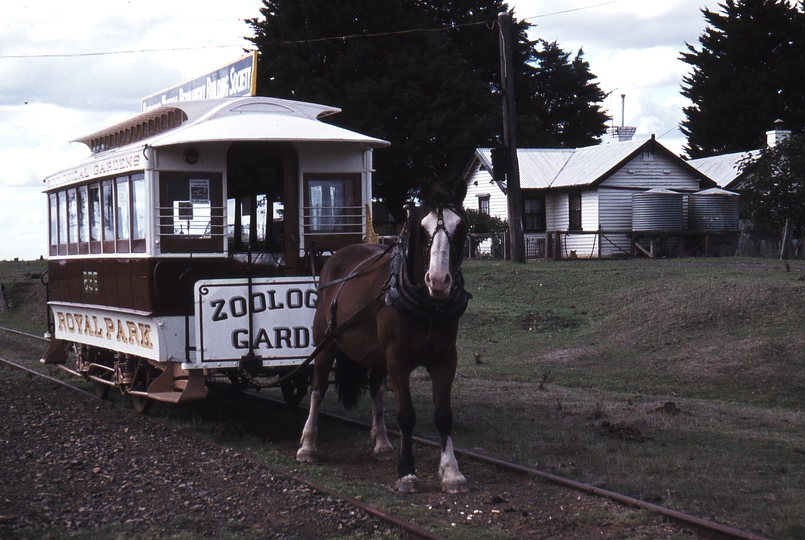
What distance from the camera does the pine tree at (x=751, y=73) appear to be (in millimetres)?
49969

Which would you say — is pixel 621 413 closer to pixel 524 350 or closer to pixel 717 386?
pixel 717 386

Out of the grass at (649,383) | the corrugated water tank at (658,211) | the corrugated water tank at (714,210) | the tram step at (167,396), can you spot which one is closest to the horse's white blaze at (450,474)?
the grass at (649,383)

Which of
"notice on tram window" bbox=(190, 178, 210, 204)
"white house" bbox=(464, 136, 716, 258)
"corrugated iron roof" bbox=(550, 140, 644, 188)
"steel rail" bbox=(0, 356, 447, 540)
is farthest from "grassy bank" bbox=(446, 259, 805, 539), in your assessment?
"corrugated iron roof" bbox=(550, 140, 644, 188)

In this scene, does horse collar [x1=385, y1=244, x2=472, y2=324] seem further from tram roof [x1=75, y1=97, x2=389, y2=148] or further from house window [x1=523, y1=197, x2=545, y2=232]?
house window [x1=523, y1=197, x2=545, y2=232]

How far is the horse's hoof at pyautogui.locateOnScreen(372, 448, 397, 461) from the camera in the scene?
8562mm

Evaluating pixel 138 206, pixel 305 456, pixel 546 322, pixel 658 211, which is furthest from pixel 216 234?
pixel 658 211

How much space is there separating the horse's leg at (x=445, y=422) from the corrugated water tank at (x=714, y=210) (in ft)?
101

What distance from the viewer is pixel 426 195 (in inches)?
279

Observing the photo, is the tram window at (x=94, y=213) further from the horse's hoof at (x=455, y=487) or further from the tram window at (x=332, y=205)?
the horse's hoof at (x=455, y=487)

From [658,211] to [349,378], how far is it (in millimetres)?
27822

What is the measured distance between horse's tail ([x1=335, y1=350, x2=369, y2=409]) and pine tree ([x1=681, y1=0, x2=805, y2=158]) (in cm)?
4456

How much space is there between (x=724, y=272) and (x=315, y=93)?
2253 centimetres

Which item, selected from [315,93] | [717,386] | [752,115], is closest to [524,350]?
Result: [717,386]

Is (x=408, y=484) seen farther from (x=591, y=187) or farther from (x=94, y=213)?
(x=591, y=187)
